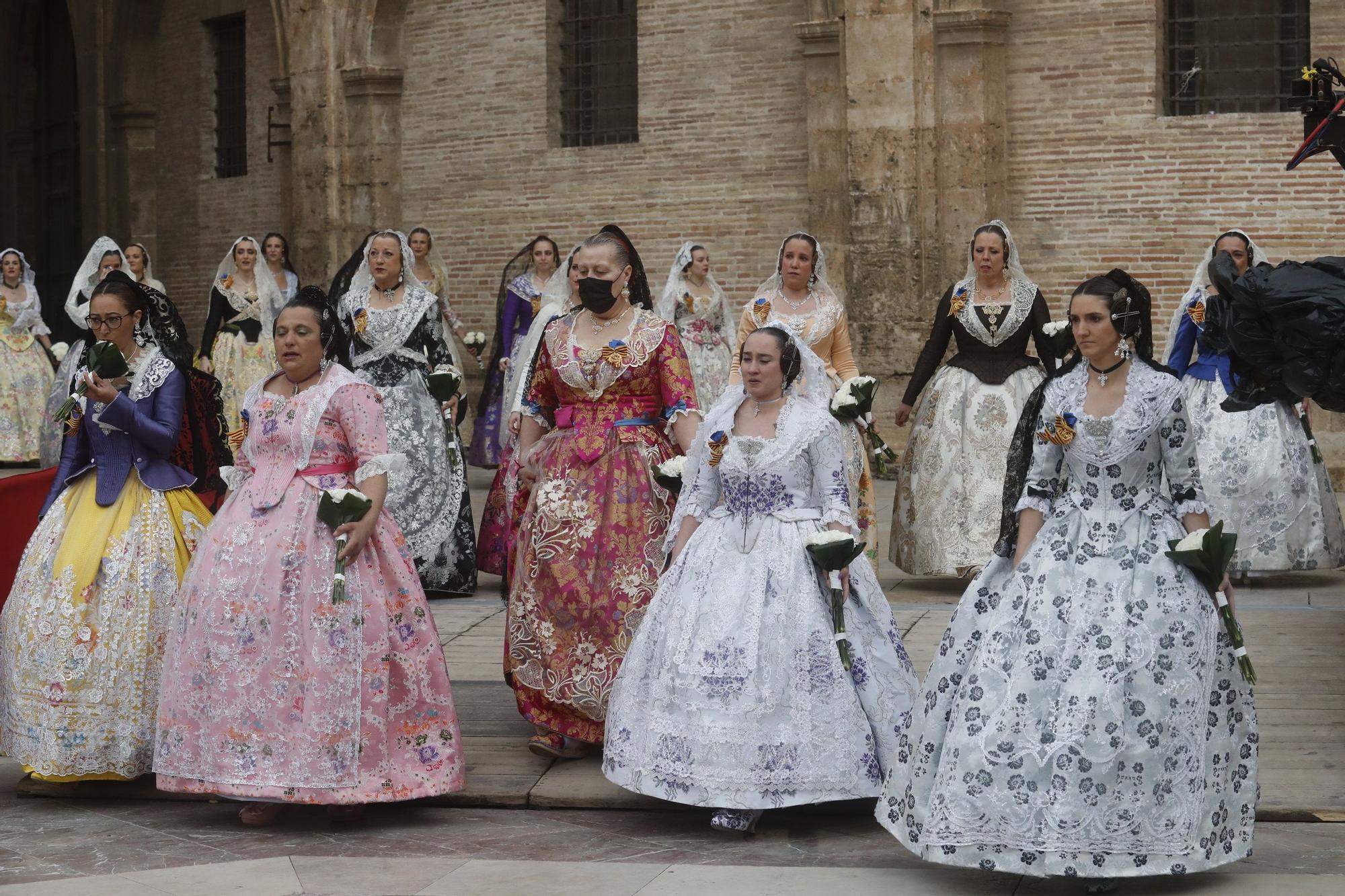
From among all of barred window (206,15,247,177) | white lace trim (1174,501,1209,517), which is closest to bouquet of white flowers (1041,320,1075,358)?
white lace trim (1174,501,1209,517)

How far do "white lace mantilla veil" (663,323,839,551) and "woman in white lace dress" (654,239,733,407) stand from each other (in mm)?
6093

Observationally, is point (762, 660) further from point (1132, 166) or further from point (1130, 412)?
point (1132, 166)

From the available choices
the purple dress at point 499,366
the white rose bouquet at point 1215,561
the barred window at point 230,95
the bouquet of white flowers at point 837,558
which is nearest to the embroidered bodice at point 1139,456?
the white rose bouquet at point 1215,561

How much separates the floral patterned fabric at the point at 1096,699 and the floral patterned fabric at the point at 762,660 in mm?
407

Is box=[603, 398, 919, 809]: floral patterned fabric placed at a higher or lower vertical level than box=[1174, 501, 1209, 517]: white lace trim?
lower

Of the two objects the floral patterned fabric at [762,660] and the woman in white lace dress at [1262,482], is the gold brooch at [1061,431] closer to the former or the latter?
the floral patterned fabric at [762,660]

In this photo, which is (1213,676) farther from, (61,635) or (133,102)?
(133,102)

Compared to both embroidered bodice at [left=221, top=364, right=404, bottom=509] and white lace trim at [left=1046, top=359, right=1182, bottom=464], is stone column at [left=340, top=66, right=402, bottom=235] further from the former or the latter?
white lace trim at [left=1046, top=359, right=1182, bottom=464]

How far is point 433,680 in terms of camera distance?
589cm

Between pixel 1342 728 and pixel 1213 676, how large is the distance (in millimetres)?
2033

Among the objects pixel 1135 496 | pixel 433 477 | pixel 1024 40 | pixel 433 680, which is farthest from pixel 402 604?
pixel 1024 40

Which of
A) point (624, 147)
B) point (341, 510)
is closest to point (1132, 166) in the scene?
point (624, 147)

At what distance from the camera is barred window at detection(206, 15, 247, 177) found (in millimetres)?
20375

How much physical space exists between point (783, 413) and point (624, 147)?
1065 cm
